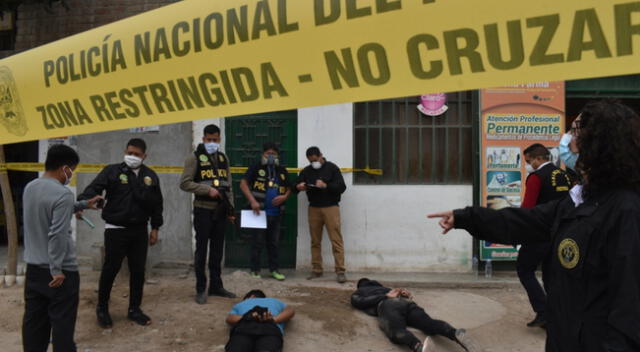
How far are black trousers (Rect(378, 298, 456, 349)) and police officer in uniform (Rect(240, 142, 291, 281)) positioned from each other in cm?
230

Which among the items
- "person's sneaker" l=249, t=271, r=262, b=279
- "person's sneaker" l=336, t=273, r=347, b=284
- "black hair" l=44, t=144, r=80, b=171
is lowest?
"person's sneaker" l=336, t=273, r=347, b=284

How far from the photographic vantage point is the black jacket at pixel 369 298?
549 centimetres

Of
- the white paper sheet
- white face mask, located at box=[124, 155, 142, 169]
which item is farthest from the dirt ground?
white face mask, located at box=[124, 155, 142, 169]

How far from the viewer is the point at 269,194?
718 centimetres

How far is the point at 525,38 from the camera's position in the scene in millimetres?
1896

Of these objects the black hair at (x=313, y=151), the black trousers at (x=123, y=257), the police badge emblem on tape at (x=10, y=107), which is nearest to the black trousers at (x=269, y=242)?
the black hair at (x=313, y=151)

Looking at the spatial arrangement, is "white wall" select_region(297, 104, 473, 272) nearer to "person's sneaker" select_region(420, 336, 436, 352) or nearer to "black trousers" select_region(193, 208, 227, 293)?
"black trousers" select_region(193, 208, 227, 293)

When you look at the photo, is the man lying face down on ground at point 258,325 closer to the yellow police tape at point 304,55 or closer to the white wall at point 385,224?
the yellow police tape at point 304,55

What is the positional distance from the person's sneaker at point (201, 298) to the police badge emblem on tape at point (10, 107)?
3106 millimetres

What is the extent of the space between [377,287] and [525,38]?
Result: 13.9 feet

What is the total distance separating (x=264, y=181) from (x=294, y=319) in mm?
2386

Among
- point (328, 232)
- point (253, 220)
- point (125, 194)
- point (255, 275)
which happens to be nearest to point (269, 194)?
point (253, 220)

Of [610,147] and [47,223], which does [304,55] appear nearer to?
[610,147]

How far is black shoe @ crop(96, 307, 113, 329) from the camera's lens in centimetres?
509
